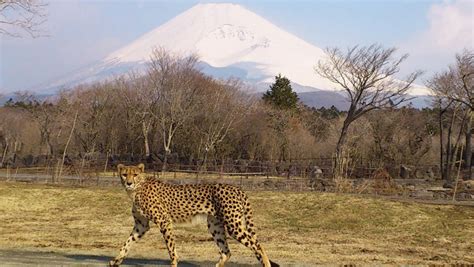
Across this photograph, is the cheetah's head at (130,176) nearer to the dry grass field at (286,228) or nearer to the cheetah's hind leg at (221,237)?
the cheetah's hind leg at (221,237)

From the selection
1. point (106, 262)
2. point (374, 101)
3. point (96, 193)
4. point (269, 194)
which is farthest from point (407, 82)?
point (106, 262)

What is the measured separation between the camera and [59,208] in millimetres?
27391

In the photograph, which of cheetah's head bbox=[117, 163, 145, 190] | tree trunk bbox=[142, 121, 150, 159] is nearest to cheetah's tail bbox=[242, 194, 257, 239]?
cheetah's head bbox=[117, 163, 145, 190]

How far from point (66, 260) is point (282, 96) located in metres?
68.8

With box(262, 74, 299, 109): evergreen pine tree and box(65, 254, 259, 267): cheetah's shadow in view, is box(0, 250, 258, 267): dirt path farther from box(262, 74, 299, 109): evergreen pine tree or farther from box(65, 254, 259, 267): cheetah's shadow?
box(262, 74, 299, 109): evergreen pine tree

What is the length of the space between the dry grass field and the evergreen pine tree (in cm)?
5204

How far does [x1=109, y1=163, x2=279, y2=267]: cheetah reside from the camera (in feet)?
41.7

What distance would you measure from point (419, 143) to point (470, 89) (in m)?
9.61

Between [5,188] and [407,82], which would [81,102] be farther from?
[5,188]

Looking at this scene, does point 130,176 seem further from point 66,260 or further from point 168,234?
point 66,260

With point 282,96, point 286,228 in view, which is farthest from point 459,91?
point 286,228

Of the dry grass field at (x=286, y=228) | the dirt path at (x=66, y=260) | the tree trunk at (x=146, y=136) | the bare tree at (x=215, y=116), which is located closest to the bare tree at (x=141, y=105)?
the tree trunk at (x=146, y=136)

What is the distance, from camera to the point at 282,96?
268ft

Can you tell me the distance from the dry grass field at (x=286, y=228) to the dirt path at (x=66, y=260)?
71cm
